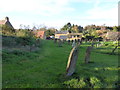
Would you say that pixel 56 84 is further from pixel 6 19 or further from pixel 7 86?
pixel 6 19

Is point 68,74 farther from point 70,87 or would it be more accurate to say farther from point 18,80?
point 18,80

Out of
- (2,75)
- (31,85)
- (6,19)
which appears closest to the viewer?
(31,85)

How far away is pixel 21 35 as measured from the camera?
17.2m

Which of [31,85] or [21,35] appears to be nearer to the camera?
[31,85]

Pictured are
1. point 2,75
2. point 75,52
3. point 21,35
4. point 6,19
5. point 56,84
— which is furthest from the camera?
point 6,19

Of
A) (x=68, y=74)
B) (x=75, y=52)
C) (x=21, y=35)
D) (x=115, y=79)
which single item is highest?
(x=21, y=35)

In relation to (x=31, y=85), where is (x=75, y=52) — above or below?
above

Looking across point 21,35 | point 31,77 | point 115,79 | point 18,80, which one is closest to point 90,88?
point 115,79

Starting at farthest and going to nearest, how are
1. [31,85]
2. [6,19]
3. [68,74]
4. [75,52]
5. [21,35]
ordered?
[6,19] < [21,35] < [75,52] < [68,74] < [31,85]

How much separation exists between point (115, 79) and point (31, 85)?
480 centimetres

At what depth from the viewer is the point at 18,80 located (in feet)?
18.0

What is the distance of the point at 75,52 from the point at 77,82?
1.97 meters

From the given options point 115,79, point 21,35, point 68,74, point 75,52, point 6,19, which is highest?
point 6,19

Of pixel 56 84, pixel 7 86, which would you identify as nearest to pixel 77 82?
pixel 56 84
